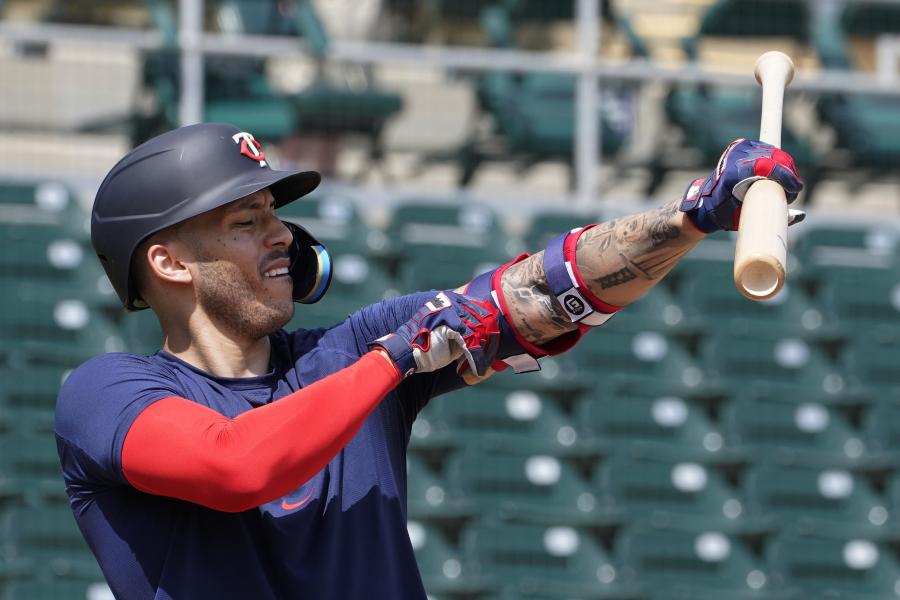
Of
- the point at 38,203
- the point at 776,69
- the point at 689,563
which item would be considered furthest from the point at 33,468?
the point at 776,69

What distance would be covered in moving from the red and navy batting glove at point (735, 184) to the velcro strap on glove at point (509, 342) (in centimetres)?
30

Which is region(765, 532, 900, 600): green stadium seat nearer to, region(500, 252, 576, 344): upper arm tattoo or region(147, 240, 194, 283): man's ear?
region(500, 252, 576, 344): upper arm tattoo

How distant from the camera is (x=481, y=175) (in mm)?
6676

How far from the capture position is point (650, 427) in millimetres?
5418

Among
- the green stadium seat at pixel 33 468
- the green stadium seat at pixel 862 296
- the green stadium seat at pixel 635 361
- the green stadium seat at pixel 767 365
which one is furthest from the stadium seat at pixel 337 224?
the green stadium seat at pixel 862 296

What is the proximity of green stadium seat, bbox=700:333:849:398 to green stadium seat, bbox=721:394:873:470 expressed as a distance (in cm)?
7

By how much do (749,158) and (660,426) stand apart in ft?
11.8

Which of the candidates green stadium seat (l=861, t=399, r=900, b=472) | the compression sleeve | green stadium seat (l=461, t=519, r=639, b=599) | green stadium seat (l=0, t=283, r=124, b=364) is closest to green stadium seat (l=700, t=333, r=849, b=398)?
green stadium seat (l=861, t=399, r=900, b=472)

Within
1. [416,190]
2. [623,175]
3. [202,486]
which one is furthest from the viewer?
[623,175]

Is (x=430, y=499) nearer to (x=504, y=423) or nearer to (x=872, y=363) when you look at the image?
(x=504, y=423)

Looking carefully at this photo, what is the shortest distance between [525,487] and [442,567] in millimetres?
465

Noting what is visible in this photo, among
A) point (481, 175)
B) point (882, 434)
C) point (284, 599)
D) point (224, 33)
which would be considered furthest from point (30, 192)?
point (284, 599)

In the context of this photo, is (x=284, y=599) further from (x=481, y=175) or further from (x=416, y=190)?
(x=481, y=175)

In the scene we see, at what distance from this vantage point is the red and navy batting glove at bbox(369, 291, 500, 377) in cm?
192
